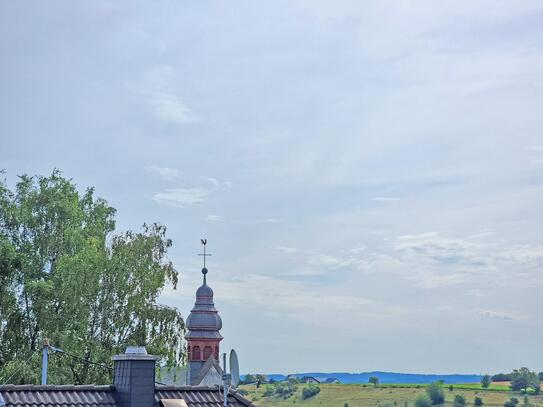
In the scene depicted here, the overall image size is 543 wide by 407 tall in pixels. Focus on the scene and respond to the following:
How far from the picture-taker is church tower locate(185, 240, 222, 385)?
76562 millimetres

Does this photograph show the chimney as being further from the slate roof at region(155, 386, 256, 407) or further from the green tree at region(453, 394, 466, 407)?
the green tree at region(453, 394, 466, 407)

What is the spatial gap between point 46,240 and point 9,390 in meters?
23.2

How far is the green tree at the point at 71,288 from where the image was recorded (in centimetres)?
3997

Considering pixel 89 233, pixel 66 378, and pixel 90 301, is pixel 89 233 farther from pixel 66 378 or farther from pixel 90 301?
pixel 66 378

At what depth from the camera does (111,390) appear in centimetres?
2103

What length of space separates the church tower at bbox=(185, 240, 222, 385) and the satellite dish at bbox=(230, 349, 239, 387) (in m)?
53.0

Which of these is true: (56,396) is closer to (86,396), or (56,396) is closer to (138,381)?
(86,396)

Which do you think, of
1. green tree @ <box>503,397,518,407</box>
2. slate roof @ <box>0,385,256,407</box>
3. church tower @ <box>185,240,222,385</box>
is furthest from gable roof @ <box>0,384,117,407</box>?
green tree @ <box>503,397,518,407</box>

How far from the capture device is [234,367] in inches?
870

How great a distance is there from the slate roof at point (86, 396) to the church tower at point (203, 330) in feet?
173

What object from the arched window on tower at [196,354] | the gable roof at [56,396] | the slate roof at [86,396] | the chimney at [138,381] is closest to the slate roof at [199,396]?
the slate roof at [86,396]

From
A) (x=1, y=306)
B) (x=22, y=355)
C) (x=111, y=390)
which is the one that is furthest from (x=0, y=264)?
(x=111, y=390)

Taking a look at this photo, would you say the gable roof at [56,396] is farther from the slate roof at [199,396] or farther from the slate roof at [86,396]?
the slate roof at [199,396]

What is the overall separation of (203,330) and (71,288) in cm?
3890
